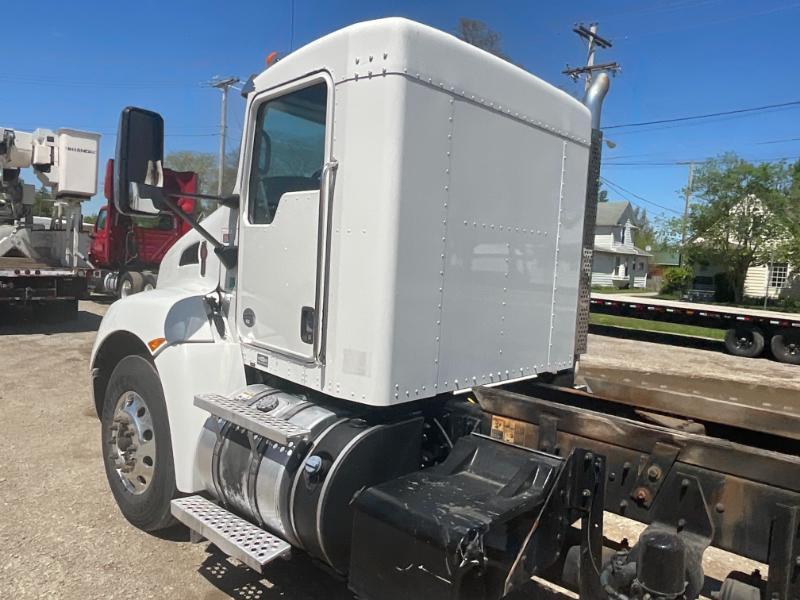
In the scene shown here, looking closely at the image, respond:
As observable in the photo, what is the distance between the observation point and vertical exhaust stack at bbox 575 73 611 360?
388 cm

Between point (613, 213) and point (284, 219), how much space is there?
5737 centimetres

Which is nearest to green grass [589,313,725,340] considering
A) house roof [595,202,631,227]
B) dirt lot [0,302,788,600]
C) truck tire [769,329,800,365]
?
truck tire [769,329,800,365]

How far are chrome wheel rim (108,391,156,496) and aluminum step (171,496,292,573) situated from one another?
571 millimetres

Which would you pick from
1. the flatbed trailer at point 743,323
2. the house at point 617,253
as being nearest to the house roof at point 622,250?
the house at point 617,253

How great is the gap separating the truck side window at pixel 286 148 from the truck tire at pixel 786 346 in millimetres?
13465

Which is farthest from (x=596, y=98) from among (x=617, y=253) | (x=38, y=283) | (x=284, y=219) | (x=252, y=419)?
(x=617, y=253)

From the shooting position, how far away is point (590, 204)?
396 cm

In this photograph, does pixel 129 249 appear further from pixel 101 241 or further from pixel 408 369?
pixel 408 369

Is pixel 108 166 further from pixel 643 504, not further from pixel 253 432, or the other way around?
pixel 643 504

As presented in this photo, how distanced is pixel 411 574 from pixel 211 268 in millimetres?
2307

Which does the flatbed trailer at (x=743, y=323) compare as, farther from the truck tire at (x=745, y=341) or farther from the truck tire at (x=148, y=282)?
the truck tire at (x=148, y=282)

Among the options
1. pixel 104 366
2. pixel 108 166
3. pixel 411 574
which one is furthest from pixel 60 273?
pixel 411 574

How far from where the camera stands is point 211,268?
3.84 m

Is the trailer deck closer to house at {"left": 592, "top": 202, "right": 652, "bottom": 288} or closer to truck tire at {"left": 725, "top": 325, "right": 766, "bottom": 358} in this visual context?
truck tire at {"left": 725, "top": 325, "right": 766, "bottom": 358}
